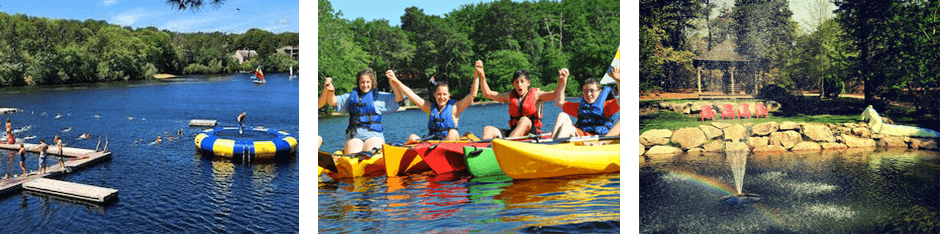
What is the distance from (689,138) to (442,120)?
2059mm

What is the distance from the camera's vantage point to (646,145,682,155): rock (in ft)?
19.3

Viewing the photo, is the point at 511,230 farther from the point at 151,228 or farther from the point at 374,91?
the point at 151,228

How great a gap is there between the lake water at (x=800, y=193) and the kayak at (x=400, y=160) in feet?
6.04

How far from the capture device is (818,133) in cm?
528

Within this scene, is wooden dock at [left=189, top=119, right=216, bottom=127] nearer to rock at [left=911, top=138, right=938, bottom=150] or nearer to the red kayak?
the red kayak

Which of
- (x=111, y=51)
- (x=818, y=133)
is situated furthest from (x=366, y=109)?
(x=818, y=133)

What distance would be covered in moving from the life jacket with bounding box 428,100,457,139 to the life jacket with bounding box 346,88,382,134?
480 mm

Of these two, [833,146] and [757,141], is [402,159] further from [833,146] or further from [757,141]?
[833,146]

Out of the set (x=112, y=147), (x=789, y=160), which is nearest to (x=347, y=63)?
(x=112, y=147)

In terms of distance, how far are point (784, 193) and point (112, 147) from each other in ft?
18.4

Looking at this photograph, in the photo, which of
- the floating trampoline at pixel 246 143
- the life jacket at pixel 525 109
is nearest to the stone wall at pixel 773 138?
the life jacket at pixel 525 109

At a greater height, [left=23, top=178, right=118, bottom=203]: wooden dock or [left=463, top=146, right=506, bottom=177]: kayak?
[left=463, top=146, right=506, bottom=177]: kayak

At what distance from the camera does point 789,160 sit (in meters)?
5.25

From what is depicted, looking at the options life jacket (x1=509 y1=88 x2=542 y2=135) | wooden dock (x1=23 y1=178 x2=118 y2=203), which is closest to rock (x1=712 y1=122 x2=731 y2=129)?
life jacket (x1=509 y1=88 x2=542 y2=135)
